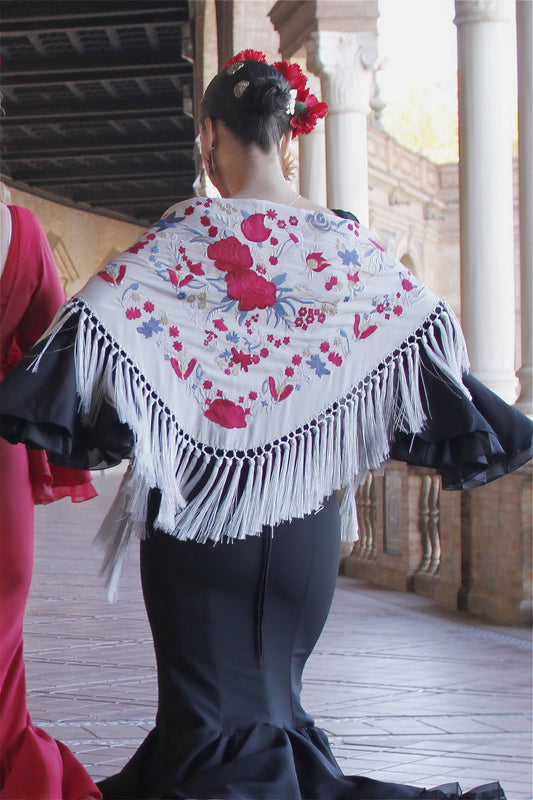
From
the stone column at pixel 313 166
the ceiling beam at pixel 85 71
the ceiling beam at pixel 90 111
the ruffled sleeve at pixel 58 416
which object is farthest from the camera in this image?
the ceiling beam at pixel 90 111

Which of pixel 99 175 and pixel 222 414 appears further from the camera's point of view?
pixel 99 175

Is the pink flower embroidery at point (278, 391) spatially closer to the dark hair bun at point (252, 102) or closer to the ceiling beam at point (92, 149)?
the dark hair bun at point (252, 102)

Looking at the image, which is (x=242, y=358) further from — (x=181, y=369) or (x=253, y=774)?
(x=253, y=774)

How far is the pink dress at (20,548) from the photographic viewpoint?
8.26ft

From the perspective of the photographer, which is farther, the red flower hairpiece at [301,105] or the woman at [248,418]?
the red flower hairpiece at [301,105]

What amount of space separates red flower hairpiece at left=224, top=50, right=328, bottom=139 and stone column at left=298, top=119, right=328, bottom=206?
26.0 feet

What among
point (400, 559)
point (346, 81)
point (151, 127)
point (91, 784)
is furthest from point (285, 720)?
point (151, 127)

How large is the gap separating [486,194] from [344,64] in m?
2.60

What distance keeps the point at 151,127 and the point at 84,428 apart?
1790 cm

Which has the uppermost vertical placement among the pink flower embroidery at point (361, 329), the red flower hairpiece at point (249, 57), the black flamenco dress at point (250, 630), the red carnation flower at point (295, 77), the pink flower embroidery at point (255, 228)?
the red flower hairpiece at point (249, 57)

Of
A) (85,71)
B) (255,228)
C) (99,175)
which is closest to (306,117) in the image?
(255,228)

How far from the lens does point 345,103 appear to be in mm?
9016

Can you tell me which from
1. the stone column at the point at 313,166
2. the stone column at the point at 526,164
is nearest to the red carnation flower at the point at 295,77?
the stone column at the point at 526,164

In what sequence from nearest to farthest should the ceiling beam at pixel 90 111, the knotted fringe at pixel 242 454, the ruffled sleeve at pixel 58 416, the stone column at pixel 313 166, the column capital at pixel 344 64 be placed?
the ruffled sleeve at pixel 58 416
the knotted fringe at pixel 242 454
the column capital at pixel 344 64
the stone column at pixel 313 166
the ceiling beam at pixel 90 111
